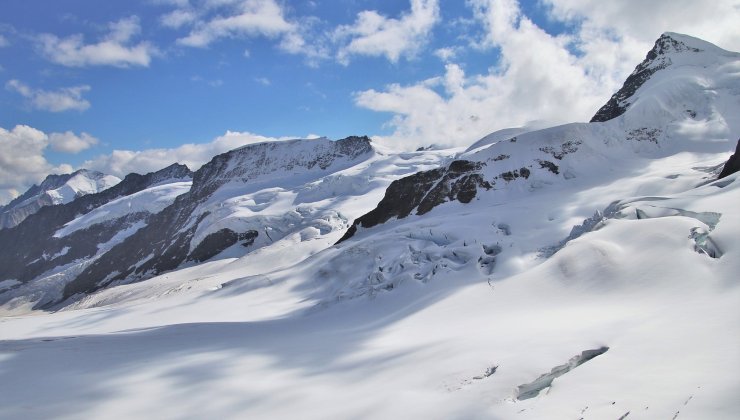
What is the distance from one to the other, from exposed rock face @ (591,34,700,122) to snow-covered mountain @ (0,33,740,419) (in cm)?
1912

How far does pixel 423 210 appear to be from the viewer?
60062 millimetres

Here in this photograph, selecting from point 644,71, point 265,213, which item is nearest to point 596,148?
point 644,71

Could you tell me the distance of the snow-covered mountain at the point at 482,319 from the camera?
10.9 metres

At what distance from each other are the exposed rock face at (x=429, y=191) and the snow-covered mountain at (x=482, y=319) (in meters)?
0.39

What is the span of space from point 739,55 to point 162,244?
567 ft

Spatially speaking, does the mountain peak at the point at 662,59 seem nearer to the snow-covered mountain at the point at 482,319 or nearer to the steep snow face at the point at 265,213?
the snow-covered mountain at the point at 482,319

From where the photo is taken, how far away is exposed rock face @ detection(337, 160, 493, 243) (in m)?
59.7

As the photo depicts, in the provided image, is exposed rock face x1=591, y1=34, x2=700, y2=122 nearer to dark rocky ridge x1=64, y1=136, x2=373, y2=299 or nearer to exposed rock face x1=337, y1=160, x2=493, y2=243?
exposed rock face x1=337, y1=160, x2=493, y2=243

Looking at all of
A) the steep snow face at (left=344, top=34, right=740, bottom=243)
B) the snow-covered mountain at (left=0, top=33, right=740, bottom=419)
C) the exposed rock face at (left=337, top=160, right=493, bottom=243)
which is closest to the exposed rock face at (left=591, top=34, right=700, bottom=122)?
the steep snow face at (left=344, top=34, right=740, bottom=243)

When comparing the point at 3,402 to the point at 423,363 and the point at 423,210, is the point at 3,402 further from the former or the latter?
the point at 423,210

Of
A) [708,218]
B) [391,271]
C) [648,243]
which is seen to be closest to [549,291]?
[648,243]

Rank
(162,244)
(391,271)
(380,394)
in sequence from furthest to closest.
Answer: (162,244) → (391,271) → (380,394)

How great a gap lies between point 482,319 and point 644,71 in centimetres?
8615

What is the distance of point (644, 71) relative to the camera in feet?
287
